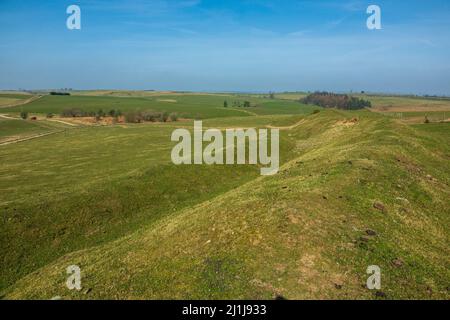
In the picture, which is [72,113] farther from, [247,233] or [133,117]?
[247,233]

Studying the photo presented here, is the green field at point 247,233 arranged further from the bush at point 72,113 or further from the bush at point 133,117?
the bush at point 72,113

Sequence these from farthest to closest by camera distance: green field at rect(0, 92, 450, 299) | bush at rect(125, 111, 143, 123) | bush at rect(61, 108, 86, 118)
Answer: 1. bush at rect(61, 108, 86, 118)
2. bush at rect(125, 111, 143, 123)
3. green field at rect(0, 92, 450, 299)

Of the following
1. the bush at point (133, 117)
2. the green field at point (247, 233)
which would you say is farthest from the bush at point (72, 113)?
the green field at point (247, 233)

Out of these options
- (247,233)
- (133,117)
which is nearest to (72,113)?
(133,117)

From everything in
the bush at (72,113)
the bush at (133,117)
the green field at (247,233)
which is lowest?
the green field at (247,233)

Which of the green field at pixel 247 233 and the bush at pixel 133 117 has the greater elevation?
the bush at pixel 133 117

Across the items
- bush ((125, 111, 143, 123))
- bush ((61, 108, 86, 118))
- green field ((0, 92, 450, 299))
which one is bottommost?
green field ((0, 92, 450, 299))

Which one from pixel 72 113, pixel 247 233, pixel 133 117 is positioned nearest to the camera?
pixel 247 233

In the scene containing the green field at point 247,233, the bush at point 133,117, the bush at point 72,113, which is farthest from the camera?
the bush at point 72,113

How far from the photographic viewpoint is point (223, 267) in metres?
14.3

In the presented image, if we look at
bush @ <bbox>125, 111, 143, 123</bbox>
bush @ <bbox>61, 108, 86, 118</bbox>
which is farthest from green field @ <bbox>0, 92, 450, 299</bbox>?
bush @ <bbox>61, 108, 86, 118</bbox>

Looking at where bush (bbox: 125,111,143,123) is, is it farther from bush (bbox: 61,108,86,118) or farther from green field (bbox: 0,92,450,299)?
green field (bbox: 0,92,450,299)
